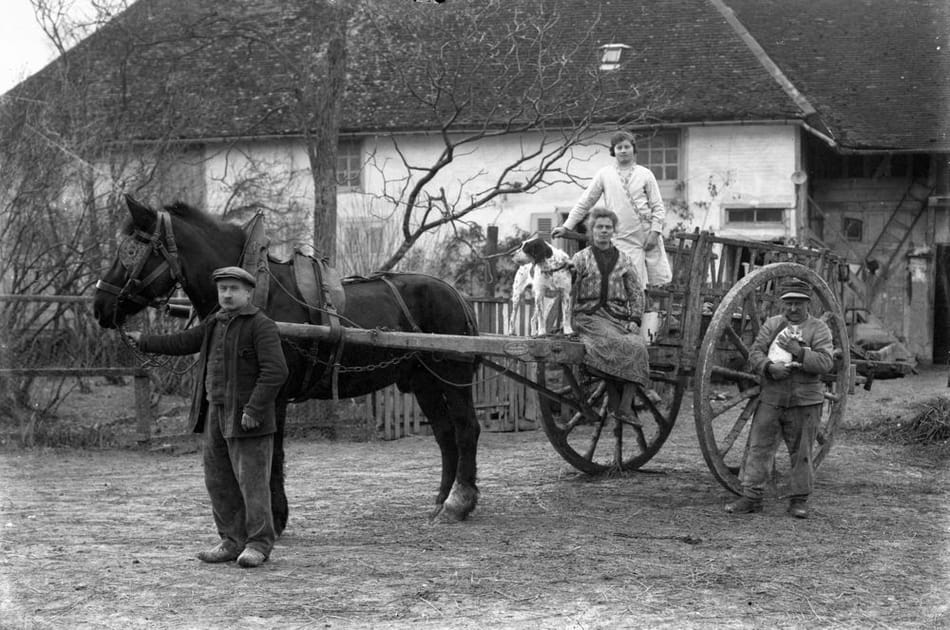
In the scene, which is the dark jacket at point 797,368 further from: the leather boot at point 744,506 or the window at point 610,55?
the window at point 610,55

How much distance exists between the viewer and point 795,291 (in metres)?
8.17

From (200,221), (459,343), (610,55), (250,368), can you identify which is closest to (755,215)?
(610,55)

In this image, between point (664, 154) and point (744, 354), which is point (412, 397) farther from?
point (664, 154)

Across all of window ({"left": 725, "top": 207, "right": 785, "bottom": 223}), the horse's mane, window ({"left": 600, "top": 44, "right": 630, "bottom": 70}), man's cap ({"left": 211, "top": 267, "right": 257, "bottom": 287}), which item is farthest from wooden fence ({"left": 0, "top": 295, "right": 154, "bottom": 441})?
window ({"left": 600, "top": 44, "right": 630, "bottom": 70})

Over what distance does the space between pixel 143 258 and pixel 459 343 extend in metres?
2.09

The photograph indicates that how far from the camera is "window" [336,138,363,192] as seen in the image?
22406mm

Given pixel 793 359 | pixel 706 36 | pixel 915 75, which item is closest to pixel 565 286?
pixel 793 359

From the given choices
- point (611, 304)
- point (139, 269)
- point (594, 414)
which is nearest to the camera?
point (139, 269)

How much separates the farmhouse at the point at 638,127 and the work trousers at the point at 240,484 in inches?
475

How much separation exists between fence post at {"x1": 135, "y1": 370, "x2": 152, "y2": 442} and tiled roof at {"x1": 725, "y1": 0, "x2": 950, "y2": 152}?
14.3 metres

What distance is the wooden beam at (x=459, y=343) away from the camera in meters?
7.16

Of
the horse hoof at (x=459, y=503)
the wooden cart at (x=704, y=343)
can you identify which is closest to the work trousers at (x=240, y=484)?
the wooden cart at (x=704, y=343)

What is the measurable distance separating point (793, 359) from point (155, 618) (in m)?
4.78

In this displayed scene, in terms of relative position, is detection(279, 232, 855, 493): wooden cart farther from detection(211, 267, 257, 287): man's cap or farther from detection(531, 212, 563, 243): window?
detection(531, 212, 563, 243): window
